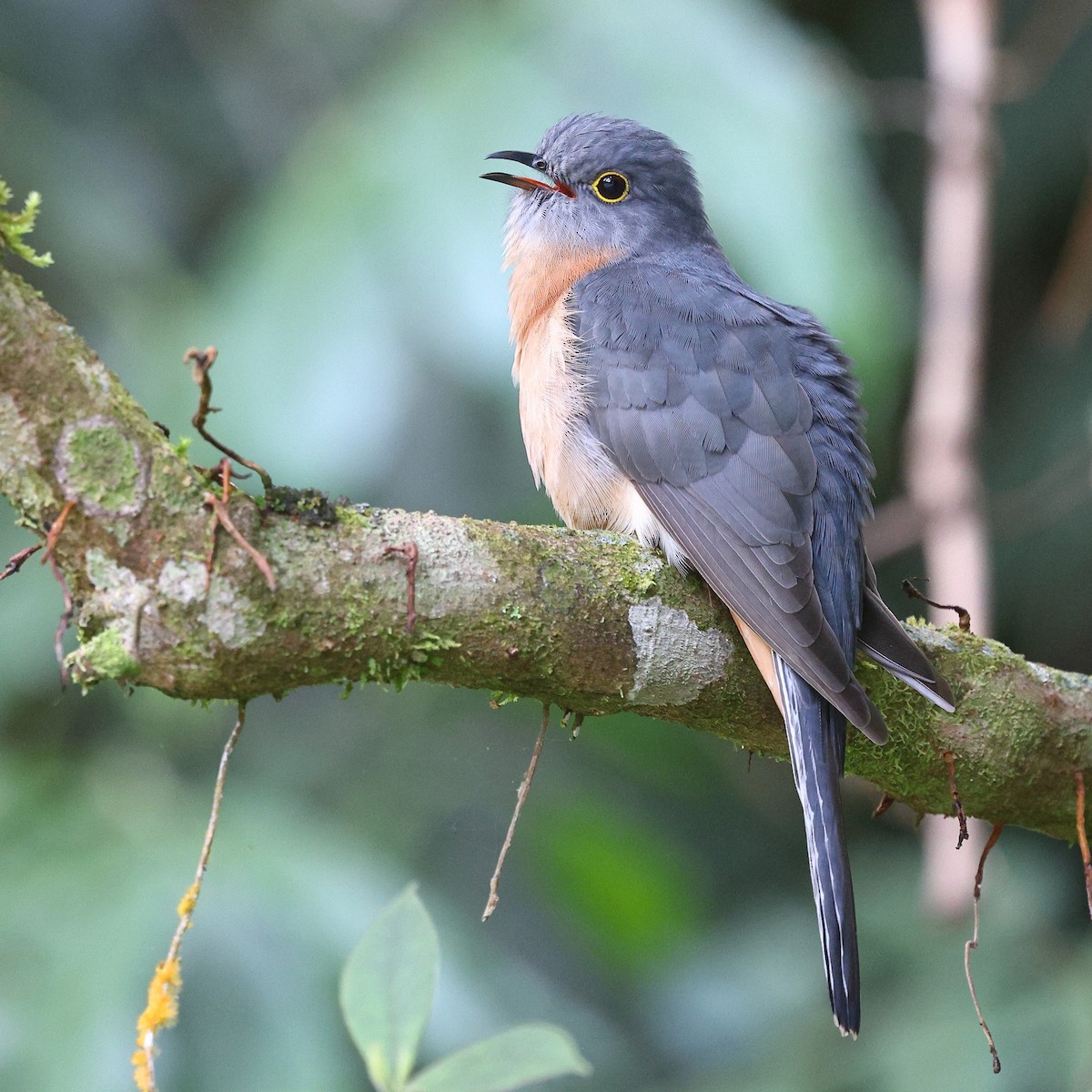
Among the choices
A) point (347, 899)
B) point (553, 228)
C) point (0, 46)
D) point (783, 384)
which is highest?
point (0, 46)

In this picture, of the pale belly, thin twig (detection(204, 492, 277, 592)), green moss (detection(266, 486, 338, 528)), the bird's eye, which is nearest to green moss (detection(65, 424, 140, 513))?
thin twig (detection(204, 492, 277, 592))

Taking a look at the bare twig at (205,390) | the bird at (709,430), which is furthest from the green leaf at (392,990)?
the bird at (709,430)

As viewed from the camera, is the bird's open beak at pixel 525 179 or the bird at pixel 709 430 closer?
the bird at pixel 709 430

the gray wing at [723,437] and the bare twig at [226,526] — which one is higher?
the gray wing at [723,437]

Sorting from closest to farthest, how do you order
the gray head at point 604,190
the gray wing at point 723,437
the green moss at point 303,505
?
the green moss at point 303,505 → the gray wing at point 723,437 → the gray head at point 604,190

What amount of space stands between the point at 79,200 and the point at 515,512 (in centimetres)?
196

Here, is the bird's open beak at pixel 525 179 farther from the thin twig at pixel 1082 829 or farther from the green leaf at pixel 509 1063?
the green leaf at pixel 509 1063

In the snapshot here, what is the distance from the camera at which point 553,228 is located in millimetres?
3980

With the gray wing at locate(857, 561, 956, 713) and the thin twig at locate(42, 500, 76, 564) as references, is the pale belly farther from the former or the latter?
the thin twig at locate(42, 500, 76, 564)

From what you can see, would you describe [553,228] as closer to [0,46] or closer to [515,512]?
[515,512]

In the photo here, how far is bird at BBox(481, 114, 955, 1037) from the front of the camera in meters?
2.63

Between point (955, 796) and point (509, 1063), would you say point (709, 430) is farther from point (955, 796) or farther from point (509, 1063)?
point (509, 1063)

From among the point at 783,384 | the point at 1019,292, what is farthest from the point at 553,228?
the point at 1019,292

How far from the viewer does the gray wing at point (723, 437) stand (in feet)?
8.83
